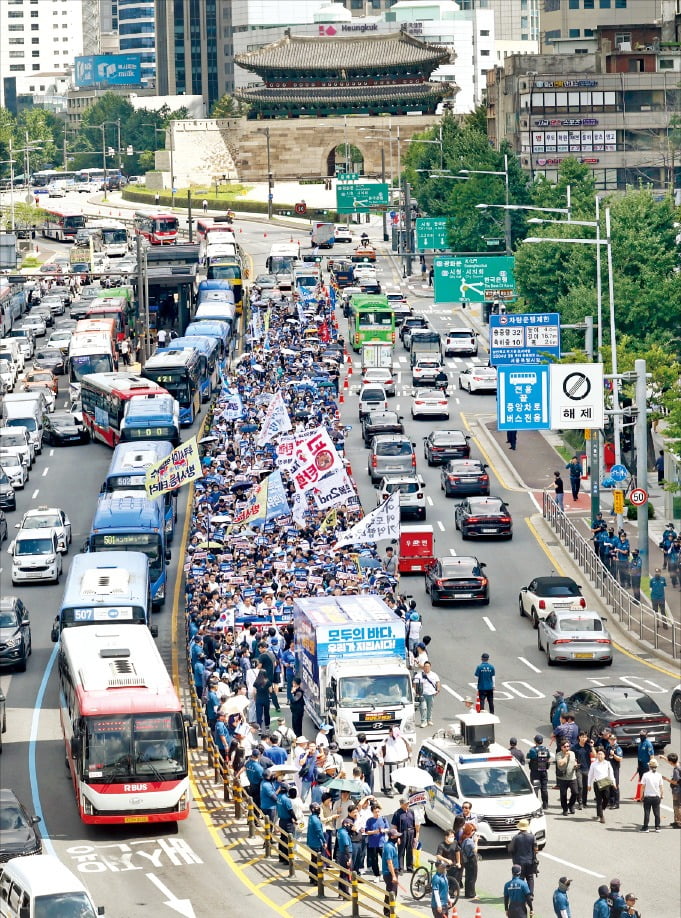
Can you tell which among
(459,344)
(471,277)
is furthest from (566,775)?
(459,344)

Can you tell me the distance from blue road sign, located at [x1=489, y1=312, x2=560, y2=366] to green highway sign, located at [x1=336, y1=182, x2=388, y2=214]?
62996 millimetres

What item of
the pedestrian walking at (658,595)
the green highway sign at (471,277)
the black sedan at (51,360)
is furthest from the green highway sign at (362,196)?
the pedestrian walking at (658,595)

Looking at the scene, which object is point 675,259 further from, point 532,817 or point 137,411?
point 532,817

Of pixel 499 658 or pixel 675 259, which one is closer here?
pixel 499 658

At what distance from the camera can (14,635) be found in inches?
1784

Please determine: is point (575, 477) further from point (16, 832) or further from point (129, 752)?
point (16, 832)

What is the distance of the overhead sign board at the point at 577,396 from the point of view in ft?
166

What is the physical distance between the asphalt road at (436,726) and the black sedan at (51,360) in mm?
21128

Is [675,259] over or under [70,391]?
over

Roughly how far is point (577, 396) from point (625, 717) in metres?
15.9

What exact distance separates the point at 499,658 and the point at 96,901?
19.0 metres

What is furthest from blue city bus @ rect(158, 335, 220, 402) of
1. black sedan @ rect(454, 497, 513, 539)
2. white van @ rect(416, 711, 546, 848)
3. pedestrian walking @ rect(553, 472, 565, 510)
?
white van @ rect(416, 711, 546, 848)

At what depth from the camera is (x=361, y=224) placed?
550 ft

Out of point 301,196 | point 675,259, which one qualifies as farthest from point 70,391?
point 301,196
